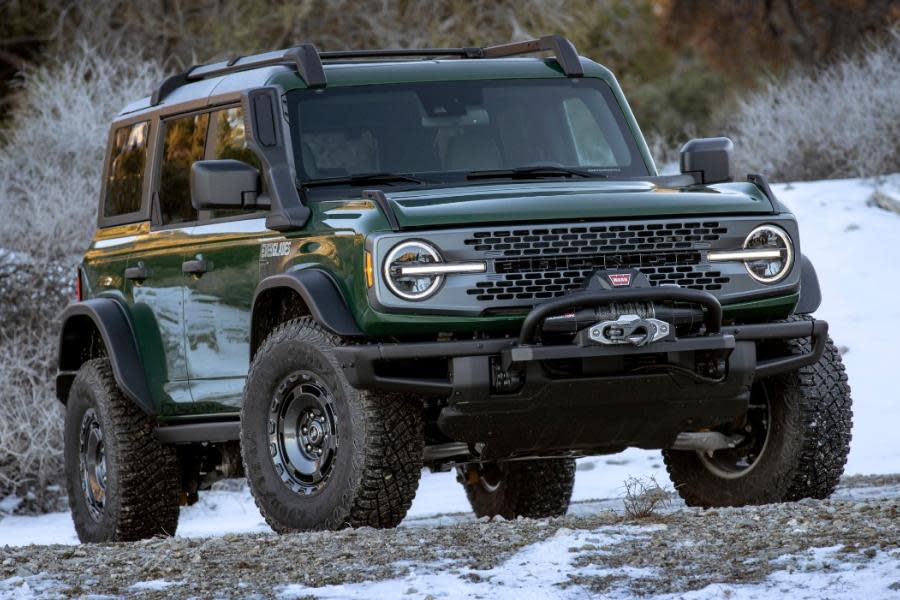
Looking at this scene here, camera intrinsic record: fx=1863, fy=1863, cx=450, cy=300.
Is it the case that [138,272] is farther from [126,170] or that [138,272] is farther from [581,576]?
[581,576]

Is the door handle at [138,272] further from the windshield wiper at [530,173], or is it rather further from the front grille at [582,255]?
the front grille at [582,255]

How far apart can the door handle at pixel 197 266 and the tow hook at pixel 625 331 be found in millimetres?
2215

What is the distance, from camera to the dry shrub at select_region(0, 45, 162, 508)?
45.8ft

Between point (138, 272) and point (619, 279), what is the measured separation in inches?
113

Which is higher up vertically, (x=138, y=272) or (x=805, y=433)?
(x=138, y=272)

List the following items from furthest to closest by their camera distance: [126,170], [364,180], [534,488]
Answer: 1. [534,488]
2. [126,170]
3. [364,180]

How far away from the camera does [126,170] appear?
9.76m

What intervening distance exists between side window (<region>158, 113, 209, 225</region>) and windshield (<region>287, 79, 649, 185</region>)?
0.84 metres

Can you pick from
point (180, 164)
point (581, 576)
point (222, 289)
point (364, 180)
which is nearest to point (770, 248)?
point (364, 180)

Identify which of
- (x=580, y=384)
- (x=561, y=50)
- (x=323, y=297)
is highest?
(x=561, y=50)

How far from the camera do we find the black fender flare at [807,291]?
304 inches

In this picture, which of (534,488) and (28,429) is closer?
(534,488)

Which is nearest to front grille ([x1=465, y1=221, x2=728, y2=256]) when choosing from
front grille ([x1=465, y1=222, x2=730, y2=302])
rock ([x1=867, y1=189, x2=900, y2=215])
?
front grille ([x1=465, y1=222, x2=730, y2=302])

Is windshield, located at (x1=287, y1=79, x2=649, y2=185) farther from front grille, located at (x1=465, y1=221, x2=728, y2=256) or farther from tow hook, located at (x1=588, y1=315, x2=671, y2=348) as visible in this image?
tow hook, located at (x1=588, y1=315, x2=671, y2=348)
